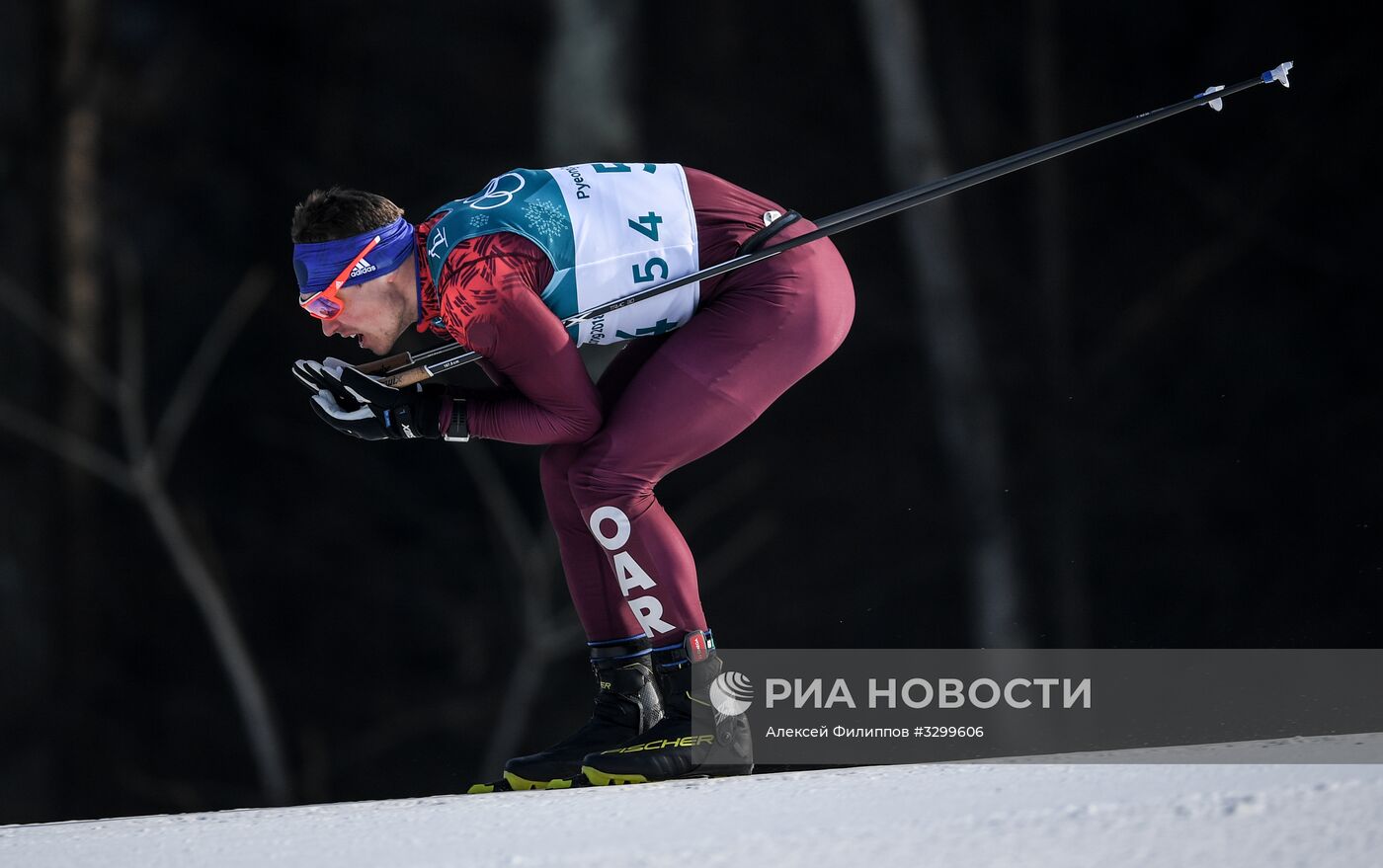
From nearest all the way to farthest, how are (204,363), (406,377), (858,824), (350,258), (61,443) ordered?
(858,824), (350,258), (406,377), (61,443), (204,363)

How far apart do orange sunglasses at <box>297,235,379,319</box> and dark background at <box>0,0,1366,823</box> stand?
533cm

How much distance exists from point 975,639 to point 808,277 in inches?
223

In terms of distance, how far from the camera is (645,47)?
26.8ft

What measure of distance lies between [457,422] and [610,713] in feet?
1.83

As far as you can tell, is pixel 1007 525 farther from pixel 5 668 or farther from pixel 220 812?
pixel 220 812

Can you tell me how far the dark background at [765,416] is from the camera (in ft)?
25.4

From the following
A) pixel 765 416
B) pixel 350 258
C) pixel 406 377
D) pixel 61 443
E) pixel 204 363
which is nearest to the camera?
pixel 350 258

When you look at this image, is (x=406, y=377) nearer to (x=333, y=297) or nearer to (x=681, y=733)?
(x=333, y=297)

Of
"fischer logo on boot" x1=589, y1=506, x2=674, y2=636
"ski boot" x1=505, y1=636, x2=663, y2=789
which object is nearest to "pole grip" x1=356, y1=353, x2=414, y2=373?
"fischer logo on boot" x1=589, y1=506, x2=674, y2=636

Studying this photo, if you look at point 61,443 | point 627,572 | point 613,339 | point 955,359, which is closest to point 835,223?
point 613,339

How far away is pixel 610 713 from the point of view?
2.51 metres

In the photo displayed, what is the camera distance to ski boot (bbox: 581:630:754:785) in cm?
237

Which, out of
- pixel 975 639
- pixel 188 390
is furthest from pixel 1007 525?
pixel 188 390

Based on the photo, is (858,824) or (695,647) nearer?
(858,824)
